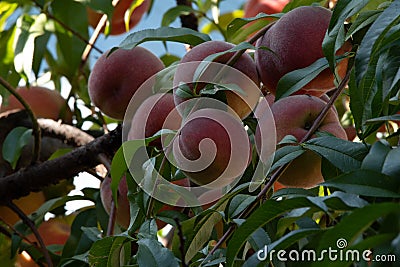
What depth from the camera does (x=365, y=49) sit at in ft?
1.66

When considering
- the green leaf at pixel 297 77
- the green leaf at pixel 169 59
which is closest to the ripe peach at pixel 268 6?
the green leaf at pixel 169 59

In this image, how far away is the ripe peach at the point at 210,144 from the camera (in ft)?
2.08

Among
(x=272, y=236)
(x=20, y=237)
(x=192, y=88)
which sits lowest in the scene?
(x=20, y=237)

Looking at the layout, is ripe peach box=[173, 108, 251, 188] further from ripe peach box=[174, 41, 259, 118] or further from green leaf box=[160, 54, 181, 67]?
green leaf box=[160, 54, 181, 67]

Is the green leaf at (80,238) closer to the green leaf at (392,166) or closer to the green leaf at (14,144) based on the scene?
the green leaf at (14,144)

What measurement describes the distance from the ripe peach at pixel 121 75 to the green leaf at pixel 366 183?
0.49m

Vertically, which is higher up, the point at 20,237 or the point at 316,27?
the point at 316,27

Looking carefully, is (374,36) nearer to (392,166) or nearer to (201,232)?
(392,166)

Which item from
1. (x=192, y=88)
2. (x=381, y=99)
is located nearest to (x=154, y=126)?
(x=192, y=88)

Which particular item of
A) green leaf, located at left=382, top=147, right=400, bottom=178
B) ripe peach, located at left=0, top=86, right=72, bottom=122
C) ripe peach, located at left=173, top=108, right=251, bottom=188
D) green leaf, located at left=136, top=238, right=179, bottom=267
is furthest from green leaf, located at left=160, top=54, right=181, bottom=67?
green leaf, located at left=382, top=147, right=400, bottom=178

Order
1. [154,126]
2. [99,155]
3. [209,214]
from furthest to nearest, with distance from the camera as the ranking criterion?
[99,155] → [154,126] → [209,214]

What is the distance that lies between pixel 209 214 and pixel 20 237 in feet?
1.37

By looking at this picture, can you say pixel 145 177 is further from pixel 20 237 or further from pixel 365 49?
pixel 20 237

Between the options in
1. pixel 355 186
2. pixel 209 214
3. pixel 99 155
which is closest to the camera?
pixel 355 186
